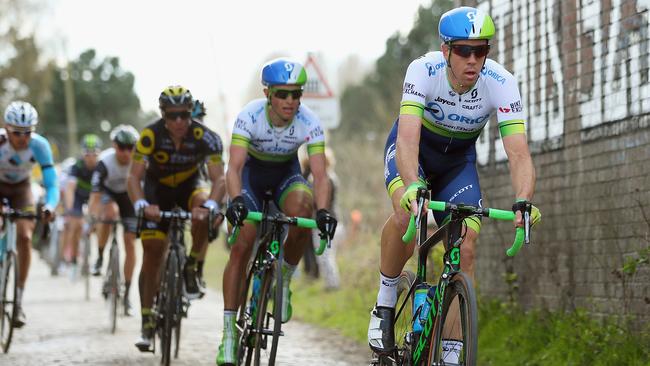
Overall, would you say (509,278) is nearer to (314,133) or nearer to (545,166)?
(545,166)

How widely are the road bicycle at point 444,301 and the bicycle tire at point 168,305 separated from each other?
3210 millimetres

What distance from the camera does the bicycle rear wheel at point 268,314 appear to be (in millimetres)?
8110

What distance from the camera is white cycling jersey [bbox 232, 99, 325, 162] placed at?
8.92 metres

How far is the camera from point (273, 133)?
9.06 metres

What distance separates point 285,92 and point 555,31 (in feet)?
9.87

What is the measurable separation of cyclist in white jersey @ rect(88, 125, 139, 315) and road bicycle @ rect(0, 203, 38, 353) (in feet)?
8.40

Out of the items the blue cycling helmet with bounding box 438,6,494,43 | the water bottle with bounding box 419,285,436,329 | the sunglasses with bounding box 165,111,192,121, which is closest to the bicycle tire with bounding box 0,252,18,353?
the sunglasses with bounding box 165,111,192,121

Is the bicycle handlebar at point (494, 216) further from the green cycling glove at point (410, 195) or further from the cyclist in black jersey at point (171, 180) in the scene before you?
the cyclist in black jersey at point (171, 180)

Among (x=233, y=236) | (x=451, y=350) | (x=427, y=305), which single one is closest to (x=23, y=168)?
(x=233, y=236)

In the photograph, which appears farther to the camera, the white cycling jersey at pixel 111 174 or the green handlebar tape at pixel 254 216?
the white cycling jersey at pixel 111 174

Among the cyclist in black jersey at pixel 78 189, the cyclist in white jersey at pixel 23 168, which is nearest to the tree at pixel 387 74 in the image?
the cyclist in black jersey at pixel 78 189

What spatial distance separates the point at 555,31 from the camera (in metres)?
10.7

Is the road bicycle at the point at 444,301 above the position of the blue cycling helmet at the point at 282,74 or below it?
below

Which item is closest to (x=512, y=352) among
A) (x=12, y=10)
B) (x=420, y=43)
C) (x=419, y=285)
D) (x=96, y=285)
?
(x=419, y=285)
